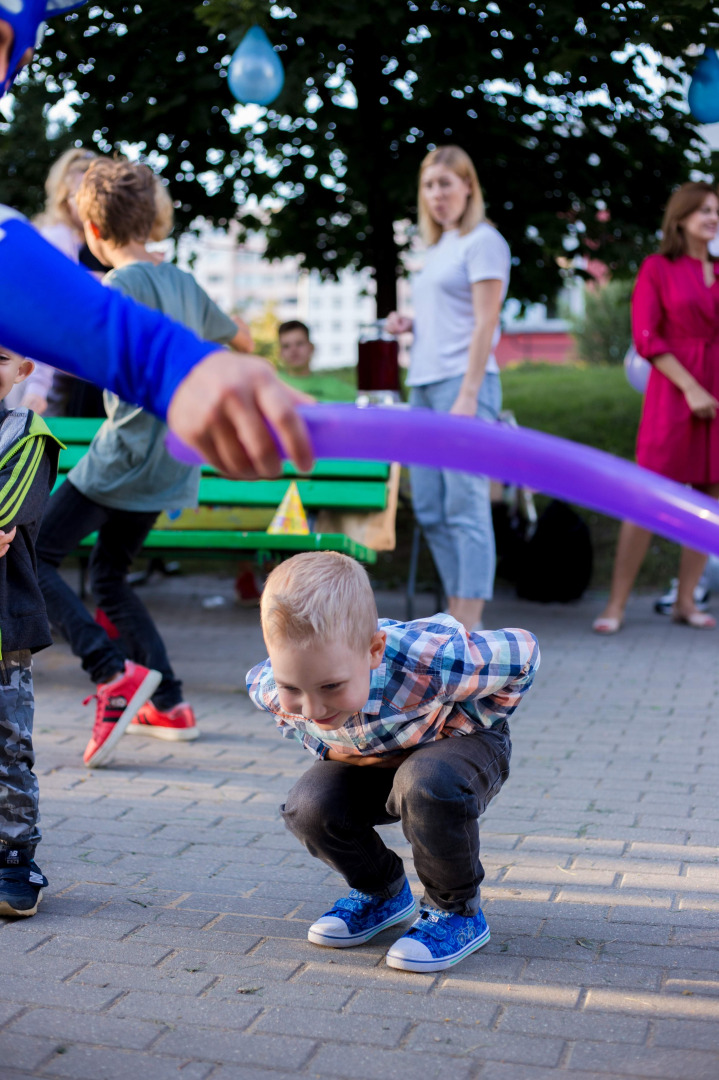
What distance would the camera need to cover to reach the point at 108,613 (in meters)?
4.91

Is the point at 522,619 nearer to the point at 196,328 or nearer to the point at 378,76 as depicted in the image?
the point at 196,328

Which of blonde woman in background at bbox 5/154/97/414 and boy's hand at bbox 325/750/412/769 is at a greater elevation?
blonde woman in background at bbox 5/154/97/414

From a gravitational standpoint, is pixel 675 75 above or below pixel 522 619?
above

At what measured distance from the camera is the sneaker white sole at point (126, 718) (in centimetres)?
452

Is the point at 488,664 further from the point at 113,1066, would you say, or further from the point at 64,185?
the point at 64,185

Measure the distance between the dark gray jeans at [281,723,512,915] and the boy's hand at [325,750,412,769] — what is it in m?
0.02

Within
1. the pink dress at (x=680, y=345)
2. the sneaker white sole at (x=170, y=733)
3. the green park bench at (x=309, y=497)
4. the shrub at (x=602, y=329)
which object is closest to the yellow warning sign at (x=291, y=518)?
the green park bench at (x=309, y=497)

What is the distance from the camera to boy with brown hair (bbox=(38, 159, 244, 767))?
15.1ft

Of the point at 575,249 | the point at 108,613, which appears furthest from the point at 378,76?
the point at 108,613

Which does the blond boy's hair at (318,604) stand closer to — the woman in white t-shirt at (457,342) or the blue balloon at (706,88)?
the woman in white t-shirt at (457,342)

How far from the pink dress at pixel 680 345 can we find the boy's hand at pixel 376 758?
14.4 ft

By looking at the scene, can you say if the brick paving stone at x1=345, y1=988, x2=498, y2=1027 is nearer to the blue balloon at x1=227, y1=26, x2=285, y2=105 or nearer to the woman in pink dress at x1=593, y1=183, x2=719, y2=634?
the woman in pink dress at x1=593, y1=183, x2=719, y2=634

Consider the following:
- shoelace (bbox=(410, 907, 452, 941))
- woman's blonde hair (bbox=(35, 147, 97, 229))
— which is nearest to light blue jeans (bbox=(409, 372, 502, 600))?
woman's blonde hair (bbox=(35, 147, 97, 229))

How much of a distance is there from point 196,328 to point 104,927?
2.49 m
